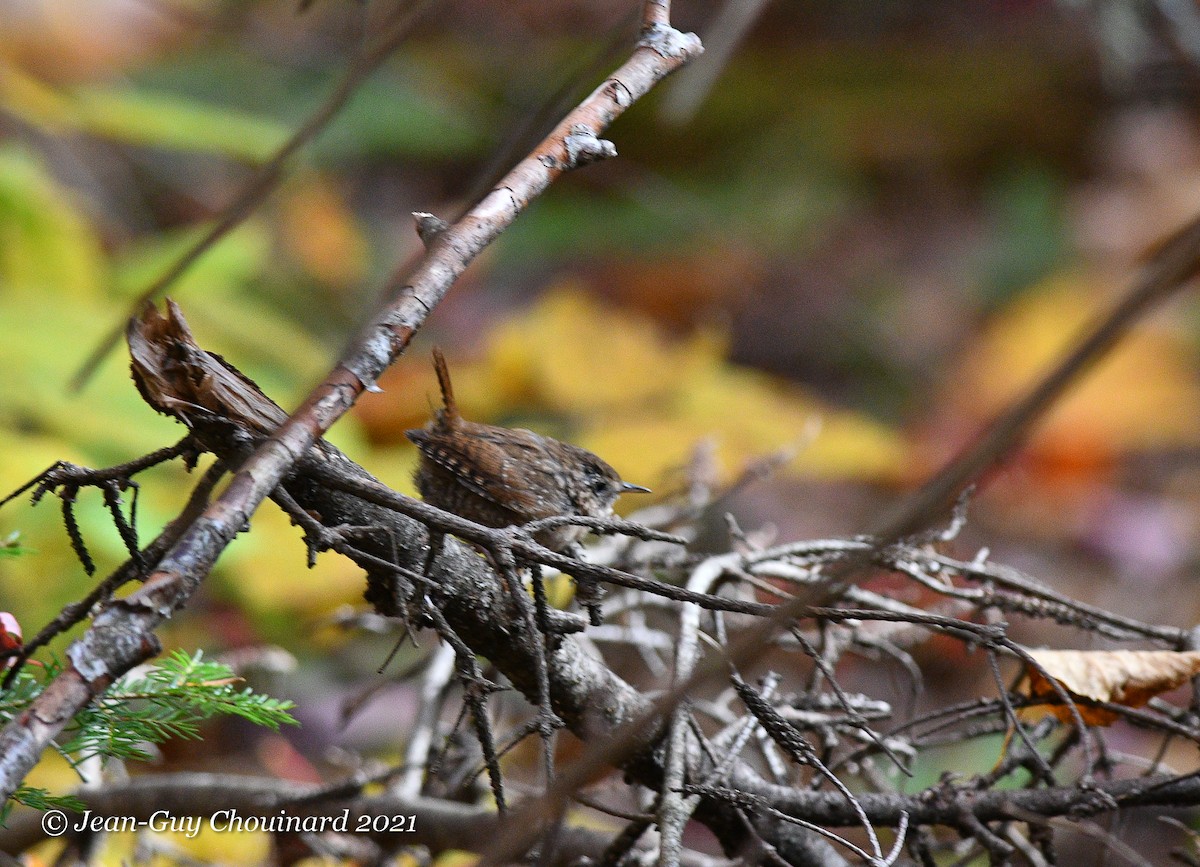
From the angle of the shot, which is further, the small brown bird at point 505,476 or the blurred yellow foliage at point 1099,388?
the blurred yellow foliage at point 1099,388

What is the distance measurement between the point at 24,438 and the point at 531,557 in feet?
8.46

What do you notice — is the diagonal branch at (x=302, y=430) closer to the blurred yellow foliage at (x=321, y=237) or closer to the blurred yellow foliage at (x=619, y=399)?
the blurred yellow foliage at (x=619, y=399)

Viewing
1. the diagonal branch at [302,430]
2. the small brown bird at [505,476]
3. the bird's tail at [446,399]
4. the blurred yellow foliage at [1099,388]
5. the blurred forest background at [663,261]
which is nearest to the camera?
the diagonal branch at [302,430]

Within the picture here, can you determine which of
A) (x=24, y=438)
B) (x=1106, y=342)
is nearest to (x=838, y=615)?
(x=1106, y=342)

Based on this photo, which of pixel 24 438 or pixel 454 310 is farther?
pixel 454 310

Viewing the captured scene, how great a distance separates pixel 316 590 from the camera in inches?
126

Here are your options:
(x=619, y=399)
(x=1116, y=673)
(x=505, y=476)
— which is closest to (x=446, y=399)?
(x=505, y=476)

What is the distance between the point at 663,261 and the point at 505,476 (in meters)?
5.37

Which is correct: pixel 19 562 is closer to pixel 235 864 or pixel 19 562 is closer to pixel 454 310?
pixel 235 864

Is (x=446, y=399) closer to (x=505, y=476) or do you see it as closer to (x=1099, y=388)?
(x=505, y=476)

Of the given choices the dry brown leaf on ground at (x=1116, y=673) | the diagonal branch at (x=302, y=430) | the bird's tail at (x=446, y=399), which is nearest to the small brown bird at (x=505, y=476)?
the bird's tail at (x=446, y=399)

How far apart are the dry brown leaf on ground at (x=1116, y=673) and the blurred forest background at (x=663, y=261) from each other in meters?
1.15

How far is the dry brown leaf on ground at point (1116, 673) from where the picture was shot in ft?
4.77

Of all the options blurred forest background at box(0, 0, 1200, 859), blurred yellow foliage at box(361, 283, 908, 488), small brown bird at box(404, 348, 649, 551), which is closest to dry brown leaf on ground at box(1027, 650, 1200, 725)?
small brown bird at box(404, 348, 649, 551)
